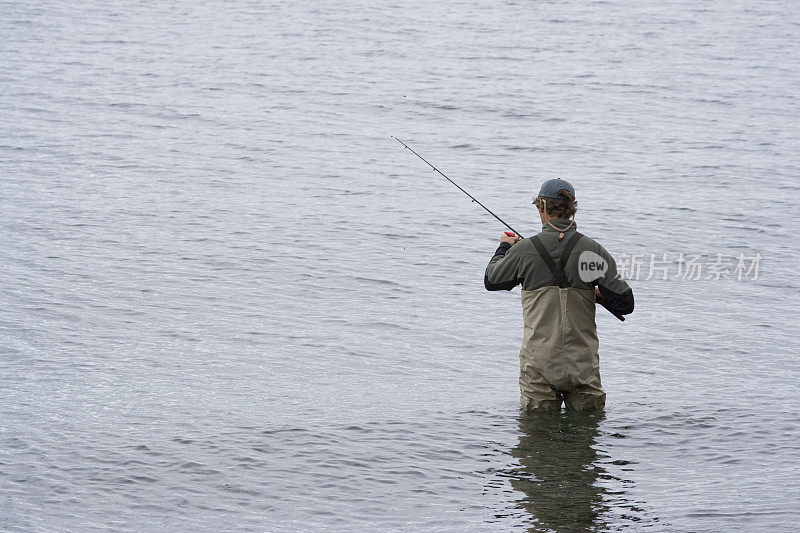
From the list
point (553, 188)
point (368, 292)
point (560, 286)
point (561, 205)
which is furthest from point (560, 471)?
point (368, 292)

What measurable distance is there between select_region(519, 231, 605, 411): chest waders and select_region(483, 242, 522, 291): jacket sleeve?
153 mm

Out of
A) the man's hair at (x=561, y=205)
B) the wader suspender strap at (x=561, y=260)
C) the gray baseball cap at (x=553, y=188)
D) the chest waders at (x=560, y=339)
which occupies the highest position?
the gray baseball cap at (x=553, y=188)

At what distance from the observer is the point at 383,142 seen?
22.4 m

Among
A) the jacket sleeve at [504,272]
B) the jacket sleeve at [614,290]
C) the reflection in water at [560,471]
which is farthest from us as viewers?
the jacket sleeve at [504,272]

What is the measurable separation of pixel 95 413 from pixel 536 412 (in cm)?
356

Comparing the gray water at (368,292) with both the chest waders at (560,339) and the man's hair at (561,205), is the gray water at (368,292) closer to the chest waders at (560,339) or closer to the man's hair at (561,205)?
the chest waders at (560,339)

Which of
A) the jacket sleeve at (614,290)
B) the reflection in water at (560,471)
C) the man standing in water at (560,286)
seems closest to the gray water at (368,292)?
the reflection in water at (560,471)

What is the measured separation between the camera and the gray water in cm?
720

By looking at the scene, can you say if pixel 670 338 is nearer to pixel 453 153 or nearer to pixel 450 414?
pixel 450 414

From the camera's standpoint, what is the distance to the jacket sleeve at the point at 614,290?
702 centimetres

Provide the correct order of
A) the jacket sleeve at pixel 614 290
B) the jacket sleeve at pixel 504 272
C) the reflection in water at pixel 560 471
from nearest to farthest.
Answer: the reflection in water at pixel 560 471
the jacket sleeve at pixel 614 290
the jacket sleeve at pixel 504 272

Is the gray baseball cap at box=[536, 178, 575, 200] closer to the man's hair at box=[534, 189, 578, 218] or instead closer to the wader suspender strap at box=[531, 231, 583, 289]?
the man's hair at box=[534, 189, 578, 218]

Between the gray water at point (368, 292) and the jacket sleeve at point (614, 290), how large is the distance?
3.80 ft

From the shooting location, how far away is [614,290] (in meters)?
7.03
